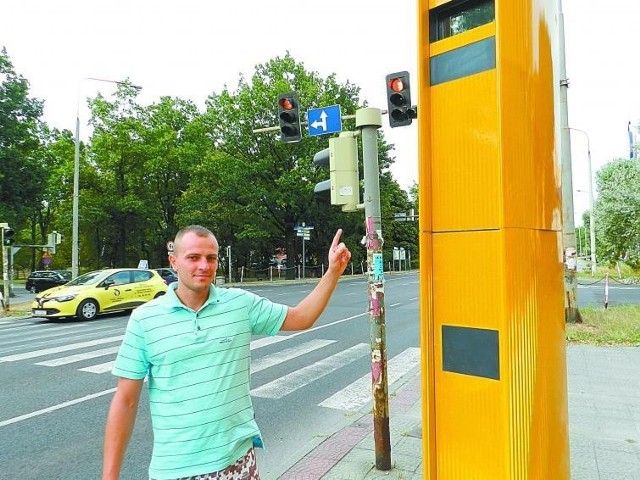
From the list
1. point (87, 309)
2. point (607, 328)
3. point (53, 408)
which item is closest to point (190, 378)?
point (53, 408)

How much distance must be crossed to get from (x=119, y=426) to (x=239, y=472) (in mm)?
567

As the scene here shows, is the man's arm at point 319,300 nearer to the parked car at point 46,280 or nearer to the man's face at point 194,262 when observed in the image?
the man's face at point 194,262

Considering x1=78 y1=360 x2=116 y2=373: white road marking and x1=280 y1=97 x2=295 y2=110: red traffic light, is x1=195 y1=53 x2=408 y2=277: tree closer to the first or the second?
x1=280 y1=97 x2=295 y2=110: red traffic light

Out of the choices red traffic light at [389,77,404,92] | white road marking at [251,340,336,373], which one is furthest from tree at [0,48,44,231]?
red traffic light at [389,77,404,92]

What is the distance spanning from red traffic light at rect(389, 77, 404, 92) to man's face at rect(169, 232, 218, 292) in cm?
468

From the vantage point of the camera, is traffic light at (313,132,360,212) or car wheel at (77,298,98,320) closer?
traffic light at (313,132,360,212)

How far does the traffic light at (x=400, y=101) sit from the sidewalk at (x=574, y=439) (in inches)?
138

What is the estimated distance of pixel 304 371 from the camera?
7.63m

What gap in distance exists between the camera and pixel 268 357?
28.4 ft

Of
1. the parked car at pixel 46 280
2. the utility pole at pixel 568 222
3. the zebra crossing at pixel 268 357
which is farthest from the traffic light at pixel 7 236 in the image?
the utility pole at pixel 568 222

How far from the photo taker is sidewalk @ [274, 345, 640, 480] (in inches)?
154

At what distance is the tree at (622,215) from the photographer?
81.4 feet

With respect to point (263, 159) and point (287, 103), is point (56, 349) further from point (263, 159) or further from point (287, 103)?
point (263, 159)

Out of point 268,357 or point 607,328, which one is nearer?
point 268,357
